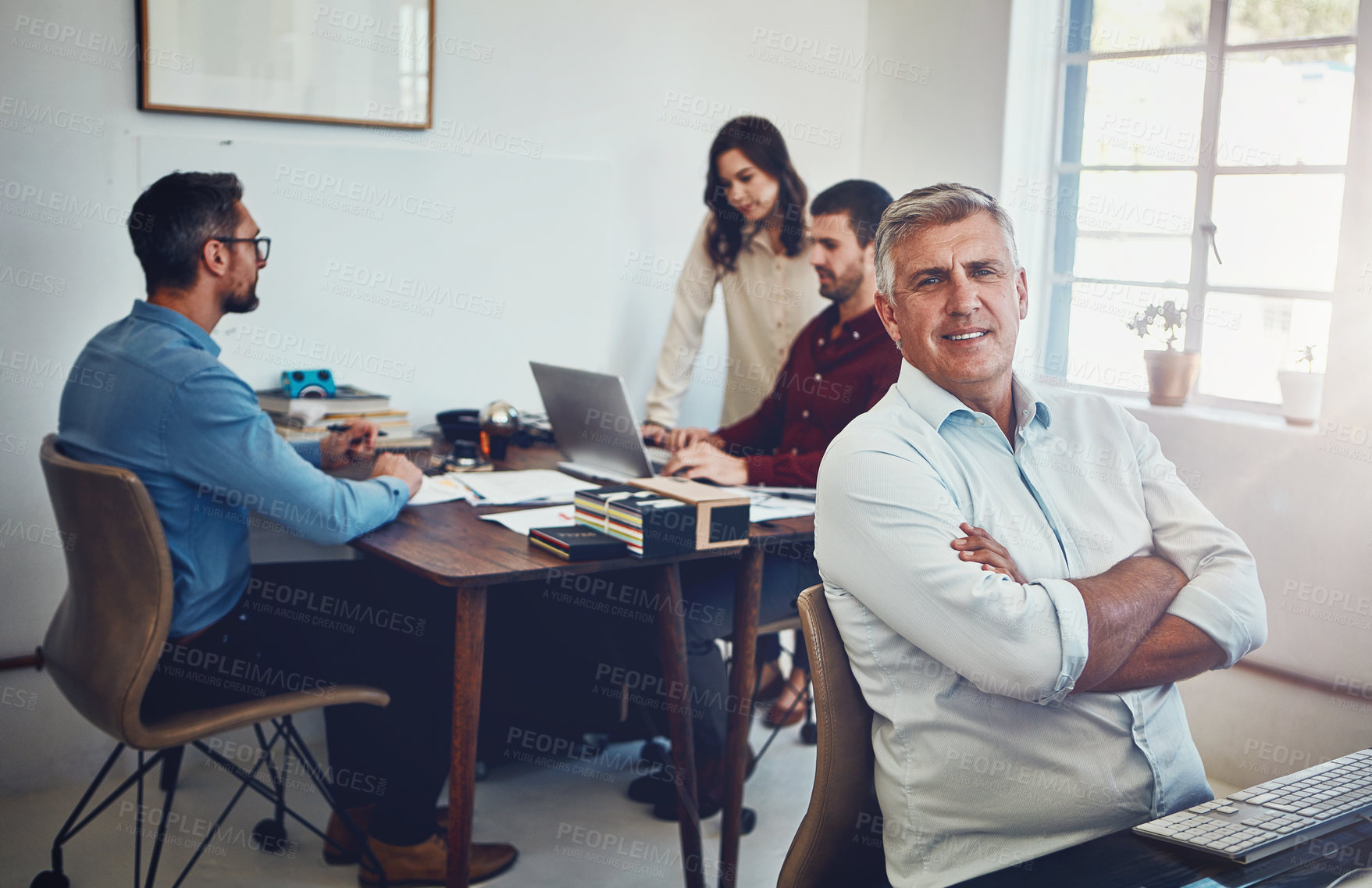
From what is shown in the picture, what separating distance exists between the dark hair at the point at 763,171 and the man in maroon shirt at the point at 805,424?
20.3 inches

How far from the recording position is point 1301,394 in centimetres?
287

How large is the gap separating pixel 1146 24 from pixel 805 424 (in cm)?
178

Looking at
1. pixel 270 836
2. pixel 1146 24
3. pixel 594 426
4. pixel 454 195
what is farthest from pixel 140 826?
pixel 1146 24

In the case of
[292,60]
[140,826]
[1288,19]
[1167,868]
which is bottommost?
[140,826]

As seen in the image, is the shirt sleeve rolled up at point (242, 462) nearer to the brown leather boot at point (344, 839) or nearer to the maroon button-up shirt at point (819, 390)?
the brown leather boot at point (344, 839)

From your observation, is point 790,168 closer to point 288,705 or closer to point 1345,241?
point 1345,241

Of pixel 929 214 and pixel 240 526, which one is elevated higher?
pixel 929 214

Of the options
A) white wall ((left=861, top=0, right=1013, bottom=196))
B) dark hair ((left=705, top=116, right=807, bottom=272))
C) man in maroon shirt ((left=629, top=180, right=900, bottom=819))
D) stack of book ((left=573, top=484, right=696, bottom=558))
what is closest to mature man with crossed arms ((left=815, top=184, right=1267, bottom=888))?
stack of book ((left=573, top=484, right=696, bottom=558))

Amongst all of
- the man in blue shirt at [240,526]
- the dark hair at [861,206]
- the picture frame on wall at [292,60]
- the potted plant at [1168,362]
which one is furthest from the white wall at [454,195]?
the potted plant at [1168,362]

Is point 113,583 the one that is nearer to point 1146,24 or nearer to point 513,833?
point 513,833

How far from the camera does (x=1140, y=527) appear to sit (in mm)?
1569

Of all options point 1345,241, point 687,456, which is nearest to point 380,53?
point 687,456

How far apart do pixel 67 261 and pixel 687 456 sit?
1.56 metres

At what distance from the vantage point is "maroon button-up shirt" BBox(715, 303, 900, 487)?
103 inches
